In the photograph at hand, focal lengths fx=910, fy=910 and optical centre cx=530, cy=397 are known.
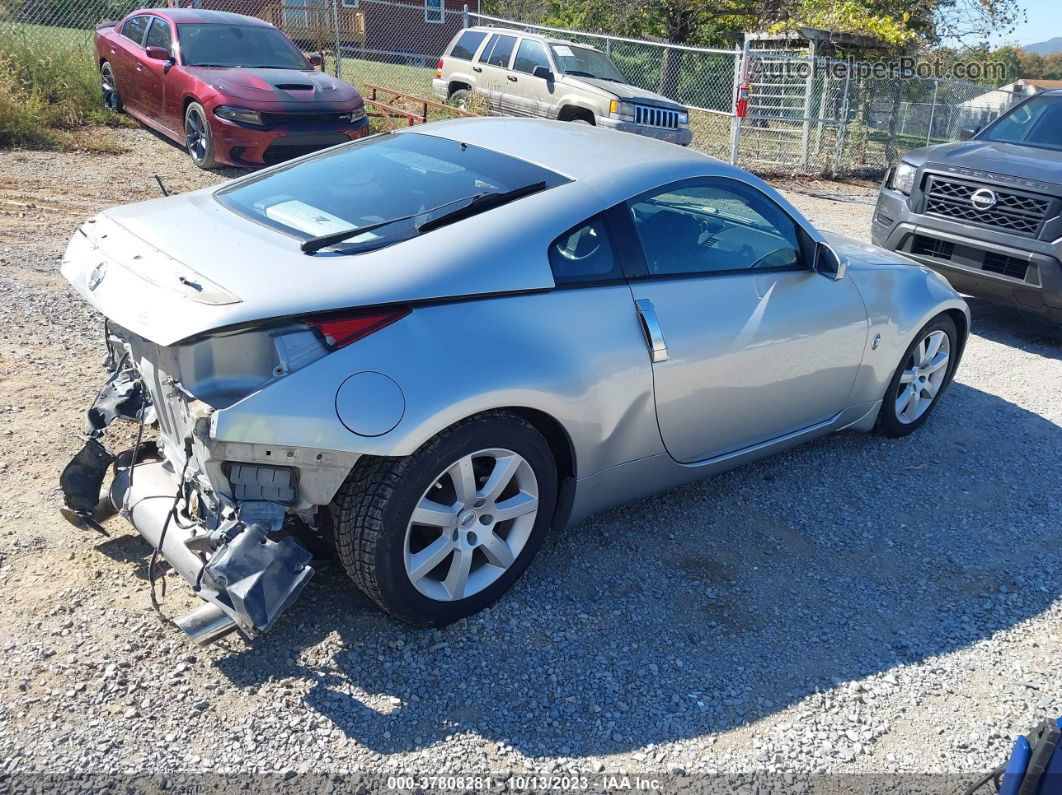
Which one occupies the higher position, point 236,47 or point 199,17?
point 199,17

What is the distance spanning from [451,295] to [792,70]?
49.6 ft

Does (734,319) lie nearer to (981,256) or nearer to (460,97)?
(981,256)

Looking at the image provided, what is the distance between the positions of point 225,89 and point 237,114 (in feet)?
1.07

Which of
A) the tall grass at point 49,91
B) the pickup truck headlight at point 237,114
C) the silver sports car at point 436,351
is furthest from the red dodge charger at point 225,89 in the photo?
the silver sports car at point 436,351

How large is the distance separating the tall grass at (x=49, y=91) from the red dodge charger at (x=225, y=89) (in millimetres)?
554

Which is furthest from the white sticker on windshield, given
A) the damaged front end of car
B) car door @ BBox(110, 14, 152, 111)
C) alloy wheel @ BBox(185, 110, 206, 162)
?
car door @ BBox(110, 14, 152, 111)

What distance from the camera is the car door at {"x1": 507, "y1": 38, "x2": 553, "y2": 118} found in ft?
46.5

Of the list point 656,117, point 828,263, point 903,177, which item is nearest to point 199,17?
point 656,117

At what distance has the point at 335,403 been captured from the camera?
2.68m

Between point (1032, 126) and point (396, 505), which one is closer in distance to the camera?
point (396, 505)

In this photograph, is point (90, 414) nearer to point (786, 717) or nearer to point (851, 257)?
point (786, 717)

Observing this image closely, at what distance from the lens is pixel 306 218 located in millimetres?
3377

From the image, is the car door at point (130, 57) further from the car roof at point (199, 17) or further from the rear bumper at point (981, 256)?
the rear bumper at point (981, 256)

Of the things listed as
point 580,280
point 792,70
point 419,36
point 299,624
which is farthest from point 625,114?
point 419,36
